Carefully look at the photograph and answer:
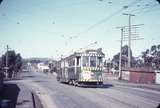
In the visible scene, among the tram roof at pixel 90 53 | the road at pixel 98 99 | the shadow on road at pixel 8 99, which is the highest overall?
the tram roof at pixel 90 53

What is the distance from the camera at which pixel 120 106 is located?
599 inches

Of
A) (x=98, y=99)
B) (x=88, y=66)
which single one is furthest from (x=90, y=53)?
(x=98, y=99)

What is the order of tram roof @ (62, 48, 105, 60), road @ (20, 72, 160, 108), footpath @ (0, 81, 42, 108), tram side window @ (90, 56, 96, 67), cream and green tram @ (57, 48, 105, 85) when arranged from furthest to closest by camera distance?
tram roof @ (62, 48, 105, 60) → tram side window @ (90, 56, 96, 67) → cream and green tram @ (57, 48, 105, 85) → road @ (20, 72, 160, 108) → footpath @ (0, 81, 42, 108)

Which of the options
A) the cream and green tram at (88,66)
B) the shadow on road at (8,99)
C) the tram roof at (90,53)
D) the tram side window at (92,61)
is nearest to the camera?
the shadow on road at (8,99)

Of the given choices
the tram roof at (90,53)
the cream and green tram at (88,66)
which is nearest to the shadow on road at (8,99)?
the cream and green tram at (88,66)

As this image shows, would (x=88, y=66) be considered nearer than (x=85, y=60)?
Yes

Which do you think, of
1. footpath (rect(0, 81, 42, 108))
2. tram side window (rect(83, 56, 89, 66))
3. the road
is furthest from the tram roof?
footpath (rect(0, 81, 42, 108))

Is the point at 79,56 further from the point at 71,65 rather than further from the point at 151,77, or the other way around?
the point at 151,77

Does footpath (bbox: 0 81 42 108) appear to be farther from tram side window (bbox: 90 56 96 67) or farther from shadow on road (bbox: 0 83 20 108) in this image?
tram side window (bbox: 90 56 96 67)

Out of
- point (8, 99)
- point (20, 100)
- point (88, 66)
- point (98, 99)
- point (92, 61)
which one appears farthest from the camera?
point (92, 61)

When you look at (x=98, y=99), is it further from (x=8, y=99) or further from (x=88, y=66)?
(x=88, y=66)

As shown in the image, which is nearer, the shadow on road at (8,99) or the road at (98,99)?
the shadow on road at (8,99)

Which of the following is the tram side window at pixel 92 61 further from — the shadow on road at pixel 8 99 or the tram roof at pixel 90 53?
the shadow on road at pixel 8 99

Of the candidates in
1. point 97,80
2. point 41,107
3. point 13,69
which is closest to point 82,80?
point 97,80
